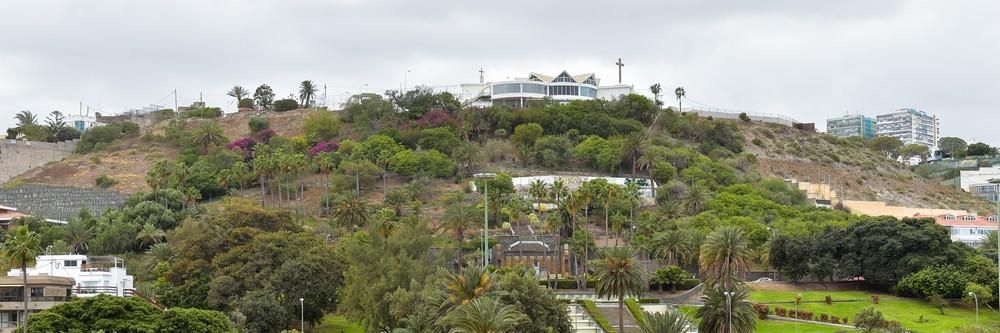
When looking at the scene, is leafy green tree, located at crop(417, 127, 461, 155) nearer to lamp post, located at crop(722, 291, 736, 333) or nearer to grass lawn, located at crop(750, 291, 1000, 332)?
grass lawn, located at crop(750, 291, 1000, 332)

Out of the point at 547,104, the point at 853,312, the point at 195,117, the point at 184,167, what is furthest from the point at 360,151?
the point at 853,312

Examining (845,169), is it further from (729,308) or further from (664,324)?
(664,324)

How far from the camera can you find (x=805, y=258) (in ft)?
314

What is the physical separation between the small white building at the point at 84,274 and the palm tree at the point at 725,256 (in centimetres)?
3642

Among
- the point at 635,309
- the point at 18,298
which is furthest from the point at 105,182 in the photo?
the point at 635,309

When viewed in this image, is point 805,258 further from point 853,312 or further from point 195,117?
point 195,117

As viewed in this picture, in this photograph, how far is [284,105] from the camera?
179m

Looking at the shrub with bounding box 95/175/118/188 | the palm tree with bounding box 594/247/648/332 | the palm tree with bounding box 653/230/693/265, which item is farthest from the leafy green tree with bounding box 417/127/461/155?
the palm tree with bounding box 594/247/648/332

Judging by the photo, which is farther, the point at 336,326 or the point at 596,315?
the point at 336,326

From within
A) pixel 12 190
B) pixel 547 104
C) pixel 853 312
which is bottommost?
pixel 853 312

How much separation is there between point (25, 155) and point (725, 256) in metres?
111

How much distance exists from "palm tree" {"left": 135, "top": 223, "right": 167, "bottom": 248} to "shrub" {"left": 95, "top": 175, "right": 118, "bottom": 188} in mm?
34330

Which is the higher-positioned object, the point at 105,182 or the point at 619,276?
the point at 105,182

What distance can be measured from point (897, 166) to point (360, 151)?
7871 centimetres
